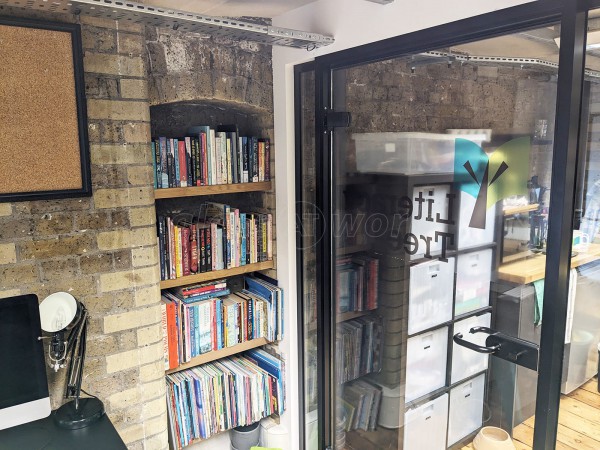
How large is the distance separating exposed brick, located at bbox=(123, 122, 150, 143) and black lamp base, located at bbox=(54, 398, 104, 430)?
104 centimetres

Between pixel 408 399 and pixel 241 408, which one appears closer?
pixel 408 399

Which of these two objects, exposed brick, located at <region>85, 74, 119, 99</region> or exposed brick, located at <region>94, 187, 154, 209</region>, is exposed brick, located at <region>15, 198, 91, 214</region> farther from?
exposed brick, located at <region>85, 74, 119, 99</region>

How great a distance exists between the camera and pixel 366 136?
6.88 ft

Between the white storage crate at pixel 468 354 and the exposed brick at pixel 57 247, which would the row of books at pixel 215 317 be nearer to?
the exposed brick at pixel 57 247

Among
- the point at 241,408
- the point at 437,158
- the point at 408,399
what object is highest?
the point at 437,158

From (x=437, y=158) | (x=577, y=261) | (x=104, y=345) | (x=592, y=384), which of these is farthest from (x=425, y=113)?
(x=104, y=345)

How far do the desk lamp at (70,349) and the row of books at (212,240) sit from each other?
19.5 inches

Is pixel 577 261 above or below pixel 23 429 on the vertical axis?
above

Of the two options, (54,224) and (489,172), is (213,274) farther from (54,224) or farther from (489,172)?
(489,172)

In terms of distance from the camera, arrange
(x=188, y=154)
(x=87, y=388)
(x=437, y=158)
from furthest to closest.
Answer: (x=188, y=154), (x=87, y=388), (x=437, y=158)

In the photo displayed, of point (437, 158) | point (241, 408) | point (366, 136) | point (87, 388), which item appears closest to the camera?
point (437, 158)

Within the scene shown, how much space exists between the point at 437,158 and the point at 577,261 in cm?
59

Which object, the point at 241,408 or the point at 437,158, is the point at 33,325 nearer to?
the point at 241,408

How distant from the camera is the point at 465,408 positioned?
1896mm
